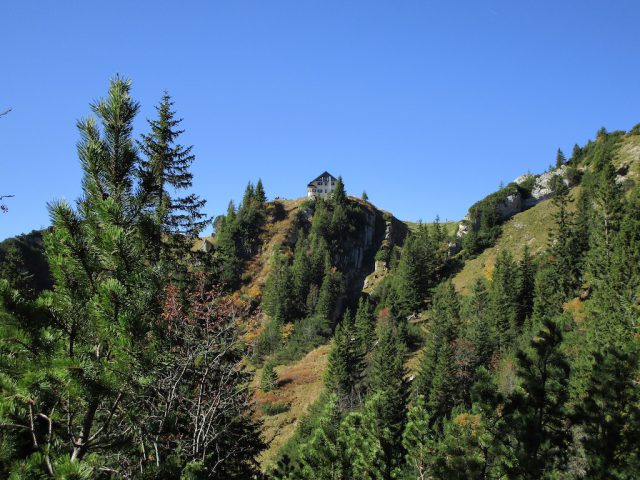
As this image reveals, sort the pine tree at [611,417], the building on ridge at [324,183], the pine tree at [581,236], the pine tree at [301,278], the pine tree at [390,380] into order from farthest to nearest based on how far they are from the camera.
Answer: the building on ridge at [324,183] → the pine tree at [301,278] → the pine tree at [581,236] → the pine tree at [390,380] → the pine tree at [611,417]

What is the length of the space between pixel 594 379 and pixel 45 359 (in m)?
13.8

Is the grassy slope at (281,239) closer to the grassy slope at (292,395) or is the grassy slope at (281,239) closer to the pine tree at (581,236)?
the grassy slope at (292,395)

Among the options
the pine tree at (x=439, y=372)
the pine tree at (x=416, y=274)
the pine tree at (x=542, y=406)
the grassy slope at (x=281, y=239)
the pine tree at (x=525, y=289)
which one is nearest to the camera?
the pine tree at (x=542, y=406)

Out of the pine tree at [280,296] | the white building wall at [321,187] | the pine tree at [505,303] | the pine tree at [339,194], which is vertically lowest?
the pine tree at [505,303]

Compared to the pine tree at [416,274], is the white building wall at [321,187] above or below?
above

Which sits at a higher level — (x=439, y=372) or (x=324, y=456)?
(x=324, y=456)

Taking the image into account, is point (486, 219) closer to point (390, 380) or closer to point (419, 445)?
point (390, 380)

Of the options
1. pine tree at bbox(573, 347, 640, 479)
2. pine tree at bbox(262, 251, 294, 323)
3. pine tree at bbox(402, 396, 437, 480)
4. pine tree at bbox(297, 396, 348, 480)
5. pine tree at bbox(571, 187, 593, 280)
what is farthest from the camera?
pine tree at bbox(262, 251, 294, 323)

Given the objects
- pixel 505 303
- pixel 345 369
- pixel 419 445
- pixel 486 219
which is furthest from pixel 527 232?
pixel 419 445

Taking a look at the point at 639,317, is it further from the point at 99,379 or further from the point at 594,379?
the point at 99,379

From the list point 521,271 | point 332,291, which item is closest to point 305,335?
point 332,291

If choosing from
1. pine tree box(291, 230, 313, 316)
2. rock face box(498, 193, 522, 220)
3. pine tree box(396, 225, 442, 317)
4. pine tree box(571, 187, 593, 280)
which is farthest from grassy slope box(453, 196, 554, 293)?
pine tree box(291, 230, 313, 316)

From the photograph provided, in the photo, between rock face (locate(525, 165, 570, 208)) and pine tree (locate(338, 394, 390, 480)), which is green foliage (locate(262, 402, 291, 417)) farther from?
rock face (locate(525, 165, 570, 208))

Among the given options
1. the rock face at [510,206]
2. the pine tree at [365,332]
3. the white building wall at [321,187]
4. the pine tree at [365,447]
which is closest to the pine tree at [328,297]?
the pine tree at [365,332]
